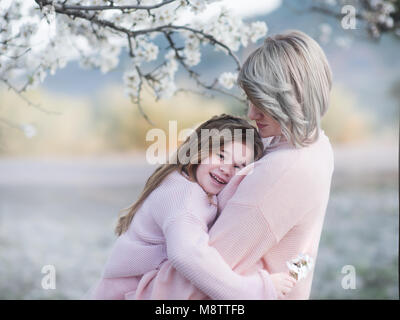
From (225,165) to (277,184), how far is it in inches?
7.0

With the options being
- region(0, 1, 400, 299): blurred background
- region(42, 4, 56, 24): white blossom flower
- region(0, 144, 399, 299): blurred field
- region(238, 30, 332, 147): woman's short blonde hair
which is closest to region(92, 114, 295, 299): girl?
region(238, 30, 332, 147): woman's short blonde hair

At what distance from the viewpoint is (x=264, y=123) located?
3.88ft

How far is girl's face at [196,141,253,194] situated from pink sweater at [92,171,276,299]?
0.13ft

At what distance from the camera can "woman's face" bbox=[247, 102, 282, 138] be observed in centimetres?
116

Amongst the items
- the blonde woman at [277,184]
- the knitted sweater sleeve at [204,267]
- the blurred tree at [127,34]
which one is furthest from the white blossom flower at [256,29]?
the knitted sweater sleeve at [204,267]

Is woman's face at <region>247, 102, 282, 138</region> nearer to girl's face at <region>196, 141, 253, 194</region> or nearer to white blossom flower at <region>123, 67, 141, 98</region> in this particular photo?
girl's face at <region>196, 141, 253, 194</region>

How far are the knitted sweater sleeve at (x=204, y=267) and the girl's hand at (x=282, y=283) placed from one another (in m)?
0.04

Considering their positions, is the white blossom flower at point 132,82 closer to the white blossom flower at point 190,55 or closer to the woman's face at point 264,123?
the white blossom flower at point 190,55

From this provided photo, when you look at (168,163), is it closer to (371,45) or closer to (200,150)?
(200,150)

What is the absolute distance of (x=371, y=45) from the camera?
465cm

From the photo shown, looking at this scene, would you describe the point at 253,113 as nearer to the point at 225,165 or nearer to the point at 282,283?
the point at 225,165

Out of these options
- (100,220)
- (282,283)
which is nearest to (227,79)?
(282,283)

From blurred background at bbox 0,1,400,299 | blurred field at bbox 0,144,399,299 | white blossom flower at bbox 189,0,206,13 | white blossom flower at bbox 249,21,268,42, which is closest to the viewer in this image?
white blossom flower at bbox 189,0,206,13
